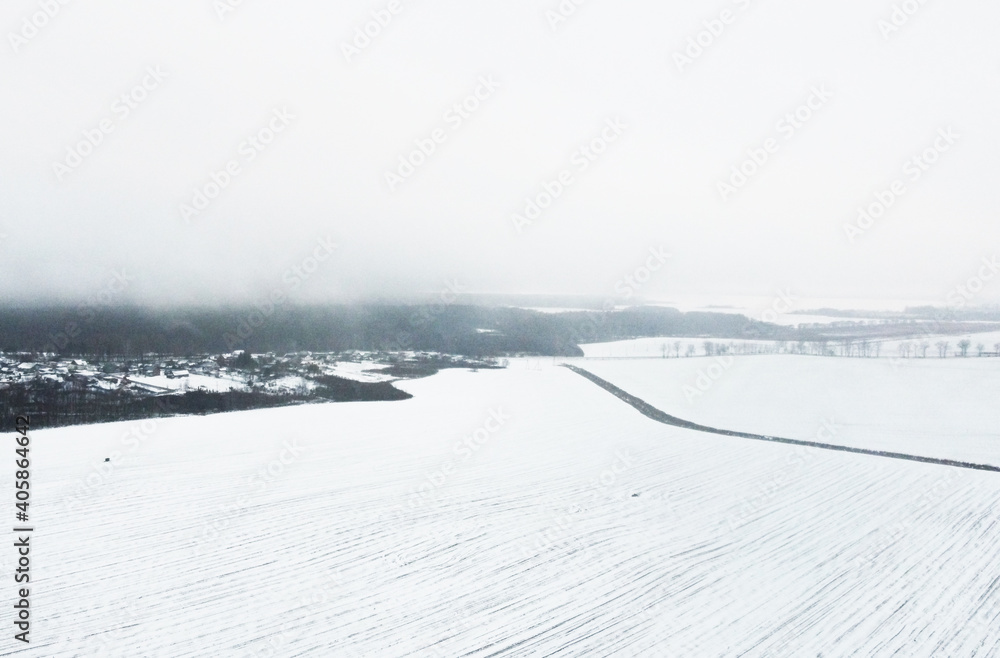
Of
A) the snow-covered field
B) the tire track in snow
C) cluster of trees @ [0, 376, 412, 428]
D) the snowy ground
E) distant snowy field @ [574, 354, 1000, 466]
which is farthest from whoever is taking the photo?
the snowy ground

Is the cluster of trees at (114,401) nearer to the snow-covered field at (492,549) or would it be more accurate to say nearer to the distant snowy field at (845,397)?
the snow-covered field at (492,549)

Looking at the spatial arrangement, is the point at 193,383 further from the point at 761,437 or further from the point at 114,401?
the point at 761,437

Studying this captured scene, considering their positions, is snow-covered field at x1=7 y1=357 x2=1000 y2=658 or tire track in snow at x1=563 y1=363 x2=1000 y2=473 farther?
tire track in snow at x1=563 y1=363 x2=1000 y2=473

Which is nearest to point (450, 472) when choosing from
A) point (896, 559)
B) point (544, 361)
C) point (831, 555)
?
point (831, 555)

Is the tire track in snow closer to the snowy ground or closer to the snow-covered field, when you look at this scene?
the snow-covered field

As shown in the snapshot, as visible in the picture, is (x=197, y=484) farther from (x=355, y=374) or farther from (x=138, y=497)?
(x=355, y=374)

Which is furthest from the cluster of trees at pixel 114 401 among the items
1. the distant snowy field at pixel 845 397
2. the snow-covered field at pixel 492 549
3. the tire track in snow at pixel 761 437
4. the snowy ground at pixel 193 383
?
the distant snowy field at pixel 845 397

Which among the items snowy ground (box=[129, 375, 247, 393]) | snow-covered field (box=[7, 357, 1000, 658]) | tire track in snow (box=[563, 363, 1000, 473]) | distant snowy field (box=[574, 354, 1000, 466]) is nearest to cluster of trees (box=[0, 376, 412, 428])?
snowy ground (box=[129, 375, 247, 393])

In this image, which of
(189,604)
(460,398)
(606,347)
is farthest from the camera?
(606,347)
